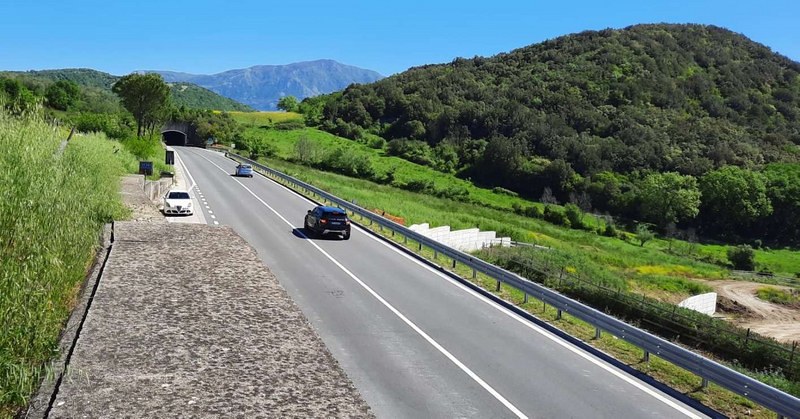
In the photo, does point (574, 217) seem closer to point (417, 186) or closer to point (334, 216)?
point (417, 186)

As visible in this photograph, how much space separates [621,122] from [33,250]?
5133 inches

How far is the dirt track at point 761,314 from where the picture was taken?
3669 centimetres

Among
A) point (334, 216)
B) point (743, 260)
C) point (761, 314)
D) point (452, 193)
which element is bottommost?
point (761, 314)

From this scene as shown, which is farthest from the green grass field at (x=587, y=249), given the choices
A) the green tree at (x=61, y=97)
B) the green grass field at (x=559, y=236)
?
the green tree at (x=61, y=97)

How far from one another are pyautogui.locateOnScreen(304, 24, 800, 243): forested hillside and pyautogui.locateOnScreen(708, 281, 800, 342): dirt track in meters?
39.2

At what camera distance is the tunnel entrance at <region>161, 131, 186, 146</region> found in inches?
4454

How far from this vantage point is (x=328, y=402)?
750cm

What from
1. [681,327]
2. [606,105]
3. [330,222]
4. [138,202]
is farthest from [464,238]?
[606,105]

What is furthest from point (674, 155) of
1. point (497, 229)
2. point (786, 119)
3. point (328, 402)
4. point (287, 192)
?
point (328, 402)

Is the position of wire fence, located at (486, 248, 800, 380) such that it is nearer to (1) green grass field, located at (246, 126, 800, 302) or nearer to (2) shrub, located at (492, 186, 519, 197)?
(1) green grass field, located at (246, 126, 800, 302)

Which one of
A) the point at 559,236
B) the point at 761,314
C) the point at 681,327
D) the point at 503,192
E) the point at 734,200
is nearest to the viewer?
the point at 681,327

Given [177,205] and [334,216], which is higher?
[334,216]

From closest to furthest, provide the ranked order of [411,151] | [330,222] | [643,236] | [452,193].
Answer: [330,222] → [643,236] → [452,193] → [411,151]

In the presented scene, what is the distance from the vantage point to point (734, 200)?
90.4 m
